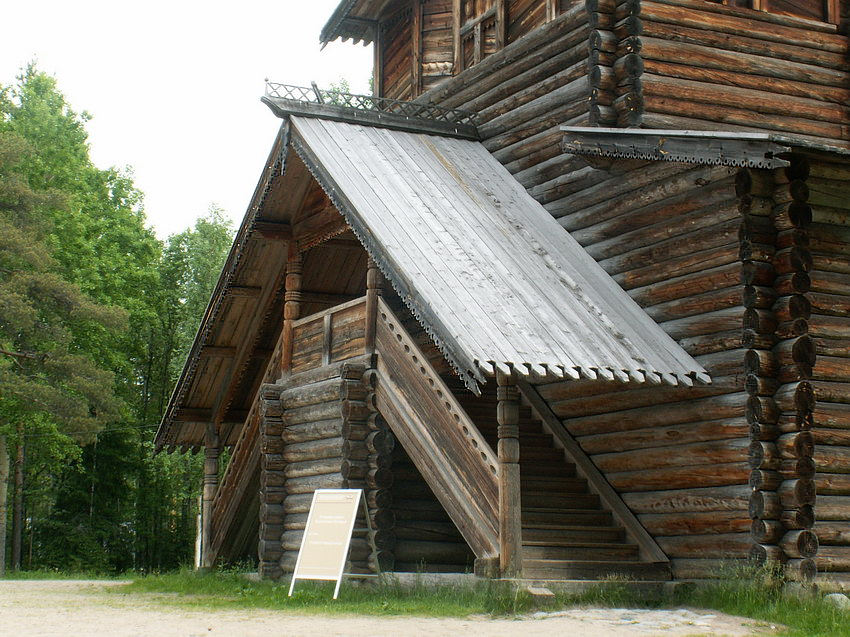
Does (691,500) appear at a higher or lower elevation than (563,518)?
higher

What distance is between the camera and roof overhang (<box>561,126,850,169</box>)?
1077 cm

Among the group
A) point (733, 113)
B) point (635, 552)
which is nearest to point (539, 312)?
point (635, 552)

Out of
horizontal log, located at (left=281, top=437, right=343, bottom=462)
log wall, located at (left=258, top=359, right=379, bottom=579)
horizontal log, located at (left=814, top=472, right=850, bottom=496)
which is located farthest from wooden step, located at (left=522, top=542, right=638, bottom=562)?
horizontal log, located at (left=281, top=437, right=343, bottom=462)

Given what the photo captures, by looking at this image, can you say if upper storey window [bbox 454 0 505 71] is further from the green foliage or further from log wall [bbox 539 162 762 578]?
the green foliage

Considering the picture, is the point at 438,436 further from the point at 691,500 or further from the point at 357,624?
the point at 357,624

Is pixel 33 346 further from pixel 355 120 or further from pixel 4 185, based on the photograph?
pixel 355 120

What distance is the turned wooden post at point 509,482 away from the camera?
35.5 feet

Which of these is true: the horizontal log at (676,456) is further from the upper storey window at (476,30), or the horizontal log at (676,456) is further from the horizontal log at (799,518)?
the upper storey window at (476,30)

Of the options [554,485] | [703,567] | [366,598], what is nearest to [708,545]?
[703,567]

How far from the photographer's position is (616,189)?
13.5 m

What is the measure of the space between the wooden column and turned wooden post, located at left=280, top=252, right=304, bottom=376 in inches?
141

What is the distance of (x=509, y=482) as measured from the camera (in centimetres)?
1098

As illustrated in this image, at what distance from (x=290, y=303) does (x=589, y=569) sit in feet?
21.7

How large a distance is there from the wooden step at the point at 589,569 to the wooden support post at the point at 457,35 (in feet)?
29.0
